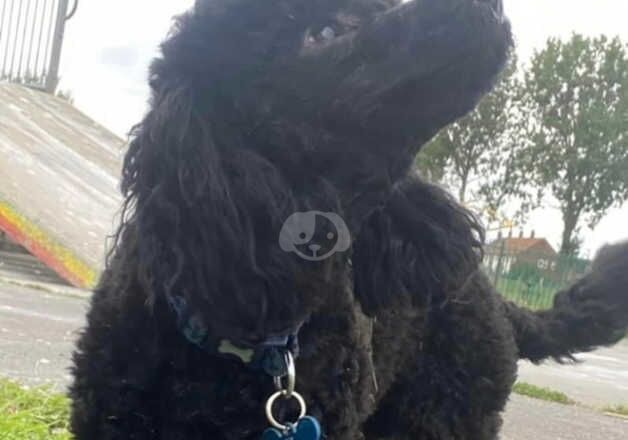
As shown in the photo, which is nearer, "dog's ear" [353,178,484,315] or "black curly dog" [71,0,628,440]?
"black curly dog" [71,0,628,440]

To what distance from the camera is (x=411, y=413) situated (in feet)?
11.0

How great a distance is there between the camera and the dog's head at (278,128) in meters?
2.25

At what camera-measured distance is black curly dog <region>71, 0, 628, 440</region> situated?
2.26m

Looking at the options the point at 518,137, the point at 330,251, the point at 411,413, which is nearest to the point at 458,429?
the point at 411,413

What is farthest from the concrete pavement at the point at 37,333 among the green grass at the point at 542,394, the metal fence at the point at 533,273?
the metal fence at the point at 533,273

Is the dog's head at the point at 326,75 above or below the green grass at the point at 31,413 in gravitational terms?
above

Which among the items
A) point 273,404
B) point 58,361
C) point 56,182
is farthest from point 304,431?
point 56,182

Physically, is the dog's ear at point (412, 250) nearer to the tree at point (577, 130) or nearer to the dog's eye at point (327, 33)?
the dog's eye at point (327, 33)

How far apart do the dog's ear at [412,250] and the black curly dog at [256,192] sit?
0.16m

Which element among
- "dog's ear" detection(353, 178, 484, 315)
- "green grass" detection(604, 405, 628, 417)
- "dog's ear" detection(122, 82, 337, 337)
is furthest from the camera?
"green grass" detection(604, 405, 628, 417)

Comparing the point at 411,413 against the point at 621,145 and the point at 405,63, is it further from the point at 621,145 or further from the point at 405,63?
the point at 621,145

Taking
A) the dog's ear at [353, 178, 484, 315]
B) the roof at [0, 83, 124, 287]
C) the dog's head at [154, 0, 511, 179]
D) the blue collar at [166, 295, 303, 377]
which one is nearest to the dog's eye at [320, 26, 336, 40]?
the dog's head at [154, 0, 511, 179]

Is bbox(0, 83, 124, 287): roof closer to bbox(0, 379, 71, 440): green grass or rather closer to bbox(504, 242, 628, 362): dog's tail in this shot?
bbox(0, 379, 71, 440): green grass

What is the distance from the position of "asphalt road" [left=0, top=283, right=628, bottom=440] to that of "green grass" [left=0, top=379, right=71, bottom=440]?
0.23m
